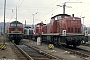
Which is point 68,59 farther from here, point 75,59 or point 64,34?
point 64,34

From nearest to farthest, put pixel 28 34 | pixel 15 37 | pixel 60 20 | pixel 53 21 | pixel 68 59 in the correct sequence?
pixel 68 59 → pixel 60 20 → pixel 53 21 → pixel 15 37 → pixel 28 34

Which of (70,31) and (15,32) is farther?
(15,32)

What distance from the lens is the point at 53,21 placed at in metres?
26.9

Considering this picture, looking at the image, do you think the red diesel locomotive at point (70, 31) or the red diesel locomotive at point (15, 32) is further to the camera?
the red diesel locomotive at point (15, 32)

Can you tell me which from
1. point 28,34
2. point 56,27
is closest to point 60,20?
point 56,27

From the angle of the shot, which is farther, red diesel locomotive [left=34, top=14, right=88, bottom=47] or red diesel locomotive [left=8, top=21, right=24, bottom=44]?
red diesel locomotive [left=8, top=21, right=24, bottom=44]

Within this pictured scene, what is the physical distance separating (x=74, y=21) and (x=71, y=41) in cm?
270

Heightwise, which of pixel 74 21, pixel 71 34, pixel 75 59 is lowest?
pixel 75 59

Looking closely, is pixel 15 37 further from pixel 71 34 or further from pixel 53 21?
pixel 71 34

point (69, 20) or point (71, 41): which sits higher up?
point (69, 20)

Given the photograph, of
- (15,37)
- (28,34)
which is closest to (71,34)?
(15,37)

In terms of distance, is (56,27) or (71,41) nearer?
(71,41)

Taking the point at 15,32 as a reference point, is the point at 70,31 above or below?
above

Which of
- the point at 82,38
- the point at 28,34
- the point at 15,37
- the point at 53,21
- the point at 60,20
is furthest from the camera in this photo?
the point at 28,34
